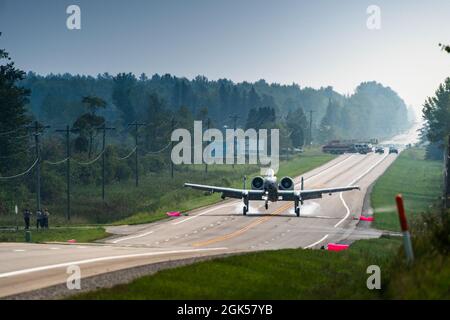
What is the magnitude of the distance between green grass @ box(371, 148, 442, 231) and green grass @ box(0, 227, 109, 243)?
22.7m

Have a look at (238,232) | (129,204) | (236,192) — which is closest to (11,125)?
(129,204)

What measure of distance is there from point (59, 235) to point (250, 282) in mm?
37072

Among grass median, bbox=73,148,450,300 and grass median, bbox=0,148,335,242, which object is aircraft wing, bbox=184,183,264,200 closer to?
grass median, bbox=0,148,335,242

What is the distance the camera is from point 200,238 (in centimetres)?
4850

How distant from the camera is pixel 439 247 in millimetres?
16078

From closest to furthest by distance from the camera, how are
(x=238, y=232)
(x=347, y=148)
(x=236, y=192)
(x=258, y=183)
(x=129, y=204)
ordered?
(x=238, y=232) → (x=258, y=183) → (x=236, y=192) → (x=129, y=204) → (x=347, y=148)

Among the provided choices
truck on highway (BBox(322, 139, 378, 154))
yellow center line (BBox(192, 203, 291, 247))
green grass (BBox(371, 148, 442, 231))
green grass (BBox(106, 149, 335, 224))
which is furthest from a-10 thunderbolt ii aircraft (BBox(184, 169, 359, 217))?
truck on highway (BBox(322, 139, 378, 154))

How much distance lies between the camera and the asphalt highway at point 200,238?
1948 centimetres

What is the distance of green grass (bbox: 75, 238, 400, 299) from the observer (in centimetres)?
1495

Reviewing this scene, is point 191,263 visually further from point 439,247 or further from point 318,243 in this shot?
point 318,243

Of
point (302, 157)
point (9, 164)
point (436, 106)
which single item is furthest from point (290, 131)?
point (9, 164)

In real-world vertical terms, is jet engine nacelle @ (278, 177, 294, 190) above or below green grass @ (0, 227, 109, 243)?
above

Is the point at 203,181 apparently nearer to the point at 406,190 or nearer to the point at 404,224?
the point at 406,190
